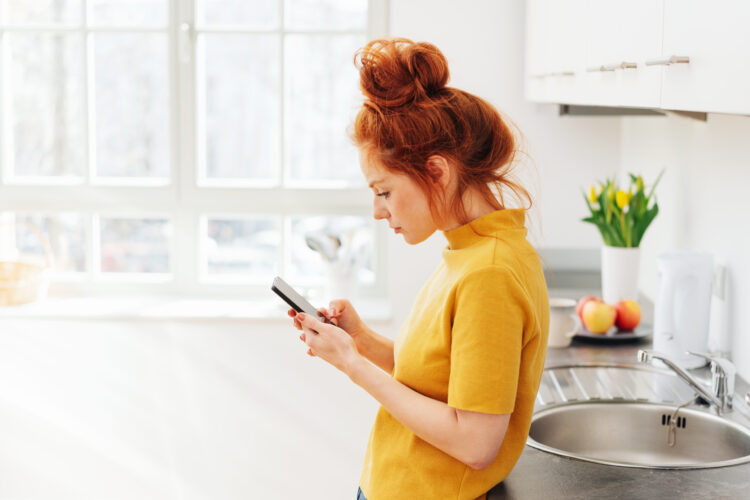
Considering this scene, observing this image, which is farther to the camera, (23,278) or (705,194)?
(23,278)

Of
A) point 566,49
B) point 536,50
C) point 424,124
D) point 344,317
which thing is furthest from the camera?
point 536,50

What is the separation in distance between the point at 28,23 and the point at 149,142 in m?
0.59

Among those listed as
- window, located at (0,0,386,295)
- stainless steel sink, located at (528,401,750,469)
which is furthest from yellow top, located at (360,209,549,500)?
window, located at (0,0,386,295)

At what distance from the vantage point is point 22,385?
3068mm

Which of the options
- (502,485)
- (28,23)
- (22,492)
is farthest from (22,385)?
(502,485)

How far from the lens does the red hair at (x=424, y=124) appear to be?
1.15 m

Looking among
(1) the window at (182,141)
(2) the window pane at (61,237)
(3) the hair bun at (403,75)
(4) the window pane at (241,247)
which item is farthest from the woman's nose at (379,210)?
(2) the window pane at (61,237)

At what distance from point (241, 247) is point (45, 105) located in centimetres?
86

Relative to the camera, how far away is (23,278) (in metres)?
3.08

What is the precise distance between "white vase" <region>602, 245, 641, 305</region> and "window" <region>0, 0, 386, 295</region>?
0.95 meters

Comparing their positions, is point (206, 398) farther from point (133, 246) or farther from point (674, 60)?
point (674, 60)

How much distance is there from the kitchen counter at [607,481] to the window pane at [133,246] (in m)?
2.16

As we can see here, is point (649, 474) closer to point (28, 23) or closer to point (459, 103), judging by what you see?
point (459, 103)

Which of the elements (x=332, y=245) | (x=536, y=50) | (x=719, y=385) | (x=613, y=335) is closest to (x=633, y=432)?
(x=719, y=385)
